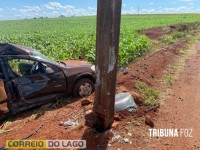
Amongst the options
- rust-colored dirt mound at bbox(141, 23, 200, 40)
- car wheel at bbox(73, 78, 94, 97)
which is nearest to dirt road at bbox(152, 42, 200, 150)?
car wheel at bbox(73, 78, 94, 97)

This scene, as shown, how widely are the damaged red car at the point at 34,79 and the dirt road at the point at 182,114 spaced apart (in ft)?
8.16

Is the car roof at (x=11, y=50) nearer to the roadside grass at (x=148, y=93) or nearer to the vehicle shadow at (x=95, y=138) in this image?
the vehicle shadow at (x=95, y=138)

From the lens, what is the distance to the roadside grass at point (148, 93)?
6273 millimetres

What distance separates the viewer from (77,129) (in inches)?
197

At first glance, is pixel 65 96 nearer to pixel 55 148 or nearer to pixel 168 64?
pixel 55 148

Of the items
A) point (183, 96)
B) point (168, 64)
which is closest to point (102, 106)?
point (183, 96)

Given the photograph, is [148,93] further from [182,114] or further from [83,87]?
[83,87]

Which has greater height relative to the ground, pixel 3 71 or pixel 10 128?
pixel 3 71

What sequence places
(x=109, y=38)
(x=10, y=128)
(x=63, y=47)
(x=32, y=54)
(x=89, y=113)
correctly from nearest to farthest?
(x=109, y=38) → (x=89, y=113) → (x=10, y=128) → (x=32, y=54) → (x=63, y=47)

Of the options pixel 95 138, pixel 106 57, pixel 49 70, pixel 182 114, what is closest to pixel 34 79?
pixel 49 70

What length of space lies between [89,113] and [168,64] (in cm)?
619

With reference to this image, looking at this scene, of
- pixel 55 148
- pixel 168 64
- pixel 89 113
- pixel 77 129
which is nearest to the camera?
pixel 55 148

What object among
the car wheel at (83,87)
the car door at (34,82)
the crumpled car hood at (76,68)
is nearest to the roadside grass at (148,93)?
the car wheel at (83,87)

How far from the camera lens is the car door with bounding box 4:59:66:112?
20.7ft
